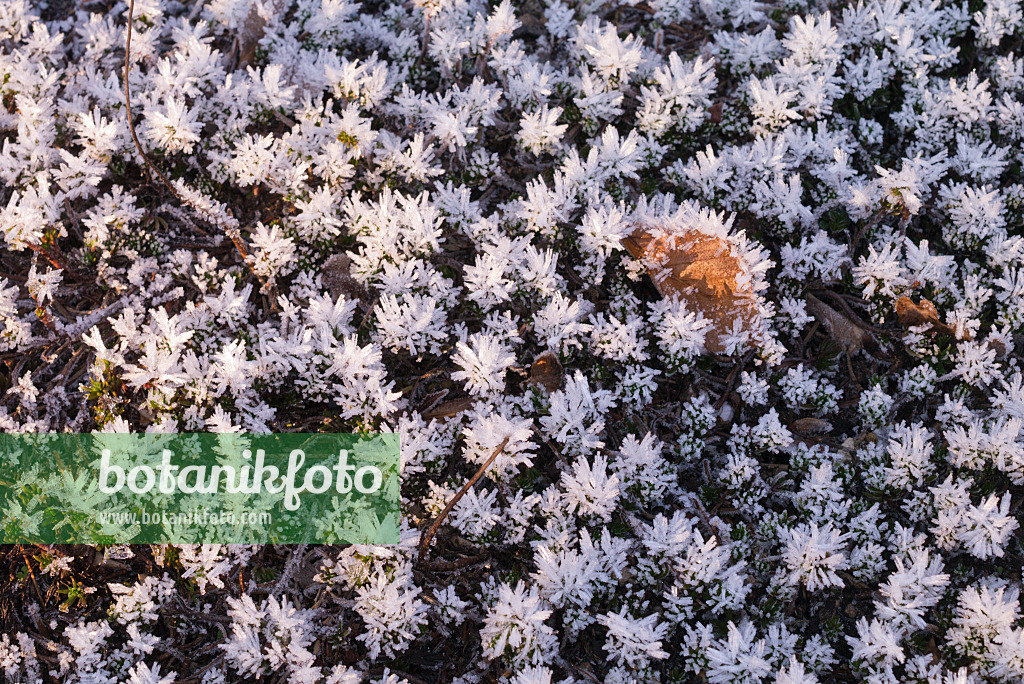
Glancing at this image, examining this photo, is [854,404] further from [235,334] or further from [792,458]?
[235,334]

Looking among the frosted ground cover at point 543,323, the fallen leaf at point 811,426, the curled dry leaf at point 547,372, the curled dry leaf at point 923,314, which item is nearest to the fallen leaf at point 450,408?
the frosted ground cover at point 543,323

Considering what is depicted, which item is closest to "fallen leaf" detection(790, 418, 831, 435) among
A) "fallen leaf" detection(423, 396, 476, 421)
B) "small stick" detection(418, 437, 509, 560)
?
"small stick" detection(418, 437, 509, 560)

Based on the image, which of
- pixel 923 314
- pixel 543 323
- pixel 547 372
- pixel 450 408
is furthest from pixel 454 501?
pixel 923 314

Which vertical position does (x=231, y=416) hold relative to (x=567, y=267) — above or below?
below

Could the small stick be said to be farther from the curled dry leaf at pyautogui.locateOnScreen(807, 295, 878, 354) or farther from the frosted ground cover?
the curled dry leaf at pyautogui.locateOnScreen(807, 295, 878, 354)

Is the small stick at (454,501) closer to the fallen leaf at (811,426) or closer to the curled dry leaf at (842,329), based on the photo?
the fallen leaf at (811,426)

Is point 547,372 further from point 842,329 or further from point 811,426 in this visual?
point 842,329

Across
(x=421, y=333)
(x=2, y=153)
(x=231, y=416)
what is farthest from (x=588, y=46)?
(x=2, y=153)
